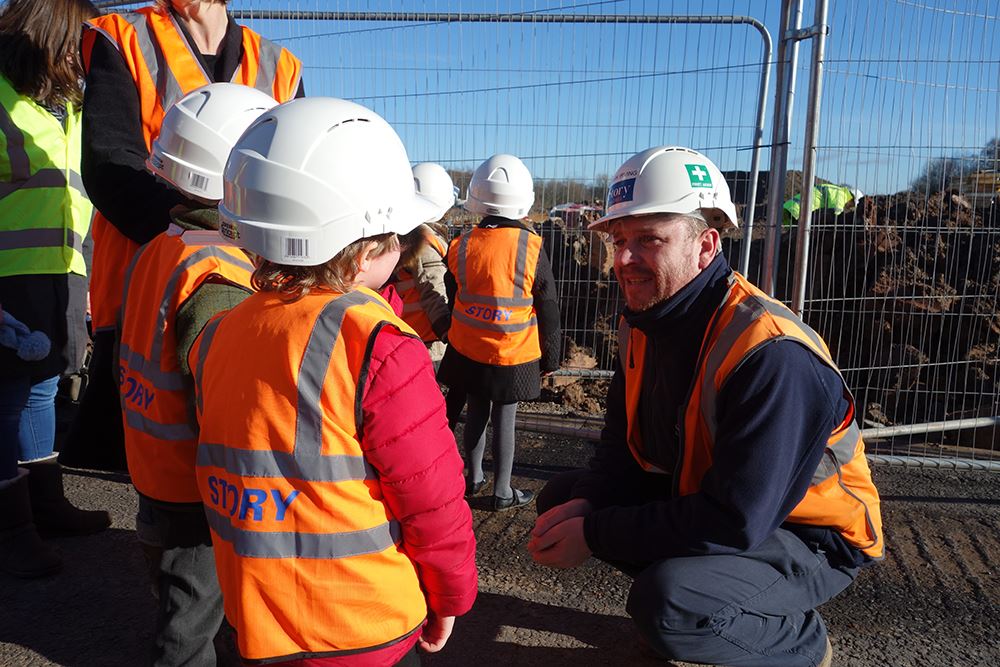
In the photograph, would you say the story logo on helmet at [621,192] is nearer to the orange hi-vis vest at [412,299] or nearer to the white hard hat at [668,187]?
the white hard hat at [668,187]

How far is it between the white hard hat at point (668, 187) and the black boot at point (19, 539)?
2.70 m

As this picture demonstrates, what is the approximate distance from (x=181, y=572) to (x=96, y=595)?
1.43m

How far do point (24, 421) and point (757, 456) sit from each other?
3.12 metres

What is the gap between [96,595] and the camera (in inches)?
132

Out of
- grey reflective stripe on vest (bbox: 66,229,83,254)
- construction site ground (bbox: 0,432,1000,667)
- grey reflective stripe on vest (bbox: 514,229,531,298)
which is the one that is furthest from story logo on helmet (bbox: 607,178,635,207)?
grey reflective stripe on vest (bbox: 66,229,83,254)

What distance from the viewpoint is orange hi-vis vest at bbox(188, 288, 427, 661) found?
166 centimetres

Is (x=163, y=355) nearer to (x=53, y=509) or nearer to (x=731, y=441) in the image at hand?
(x=731, y=441)

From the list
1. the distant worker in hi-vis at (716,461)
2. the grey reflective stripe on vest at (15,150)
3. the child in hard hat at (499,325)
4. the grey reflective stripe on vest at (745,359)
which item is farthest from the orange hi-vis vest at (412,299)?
the grey reflective stripe on vest at (745,359)

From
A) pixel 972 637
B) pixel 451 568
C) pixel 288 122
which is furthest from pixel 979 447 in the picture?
pixel 288 122

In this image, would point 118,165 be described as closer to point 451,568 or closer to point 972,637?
point 451,568

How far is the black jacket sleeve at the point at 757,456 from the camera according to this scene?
6.97 ft

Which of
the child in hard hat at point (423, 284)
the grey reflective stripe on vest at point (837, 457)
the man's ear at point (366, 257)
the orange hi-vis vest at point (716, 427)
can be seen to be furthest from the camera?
the child in hard hat at point (423, 284)

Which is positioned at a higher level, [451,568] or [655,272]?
[655,272]

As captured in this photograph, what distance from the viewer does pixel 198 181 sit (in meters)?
2.16
